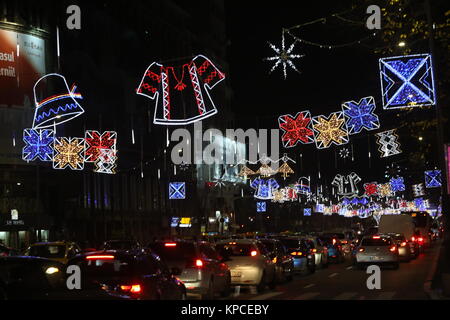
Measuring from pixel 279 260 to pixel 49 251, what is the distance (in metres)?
8.27

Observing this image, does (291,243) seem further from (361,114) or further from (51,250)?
(51,250)

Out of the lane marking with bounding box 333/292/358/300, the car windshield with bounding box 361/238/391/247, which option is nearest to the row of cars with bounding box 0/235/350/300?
the car windshield with bounding box 361/238/391/247

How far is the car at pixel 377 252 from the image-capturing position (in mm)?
31359

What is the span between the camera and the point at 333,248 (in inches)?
1564

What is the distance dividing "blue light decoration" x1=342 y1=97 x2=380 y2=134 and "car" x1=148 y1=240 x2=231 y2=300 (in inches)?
355

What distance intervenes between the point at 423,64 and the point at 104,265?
10.6 metres

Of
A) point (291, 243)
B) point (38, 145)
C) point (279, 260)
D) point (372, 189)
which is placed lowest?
point (279, 260)

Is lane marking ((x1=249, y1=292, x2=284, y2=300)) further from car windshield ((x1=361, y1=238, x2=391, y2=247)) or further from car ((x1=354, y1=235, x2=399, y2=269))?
car windshield ((x1=361, y1=238, x2=391, y2=247))

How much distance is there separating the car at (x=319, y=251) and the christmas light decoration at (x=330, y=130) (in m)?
6.67

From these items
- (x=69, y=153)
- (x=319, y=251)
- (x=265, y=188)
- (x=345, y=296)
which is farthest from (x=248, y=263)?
(x=265, y=188)

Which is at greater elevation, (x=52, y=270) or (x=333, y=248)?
(x=52, y=270)

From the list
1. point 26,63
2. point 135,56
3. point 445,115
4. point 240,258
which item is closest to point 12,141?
point 26,63

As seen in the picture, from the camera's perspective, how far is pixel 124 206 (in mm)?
65812

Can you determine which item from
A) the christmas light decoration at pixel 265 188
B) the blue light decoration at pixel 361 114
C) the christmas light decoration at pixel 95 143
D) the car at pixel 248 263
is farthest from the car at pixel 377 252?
the christmas light decoration at pixel 265 188
